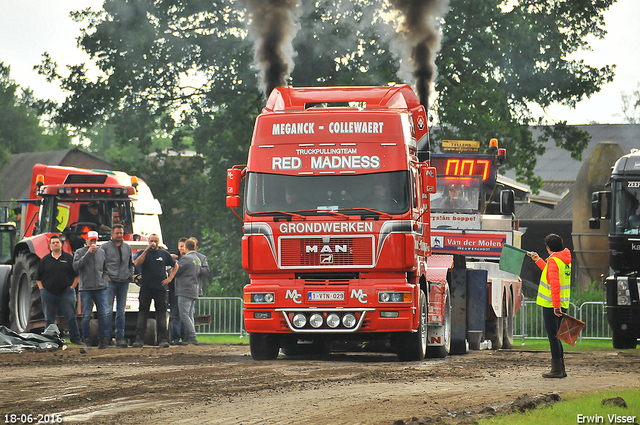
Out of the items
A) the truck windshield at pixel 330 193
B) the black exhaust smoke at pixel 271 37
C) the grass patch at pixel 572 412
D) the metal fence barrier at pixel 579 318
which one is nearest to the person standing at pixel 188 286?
the black exhaust smoke at pixel 271 37

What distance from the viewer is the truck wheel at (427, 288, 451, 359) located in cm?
1623

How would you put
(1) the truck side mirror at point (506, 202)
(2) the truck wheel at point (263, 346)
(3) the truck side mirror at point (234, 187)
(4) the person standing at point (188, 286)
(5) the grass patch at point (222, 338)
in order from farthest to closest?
1. (5) the grass patch at point (222, 338)
2. (1) the truck side mirror at point (506, 202)
3. (4) the person standing at point (188, 286)
4. (2) the truck wheel at point (263, 346)
5. (3) the truck side mirror at point (234, 187)

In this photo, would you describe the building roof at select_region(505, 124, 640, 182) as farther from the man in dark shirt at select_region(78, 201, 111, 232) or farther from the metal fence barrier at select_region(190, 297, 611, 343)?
the man in dark shirt at select_region(78, 201, 111, 232)

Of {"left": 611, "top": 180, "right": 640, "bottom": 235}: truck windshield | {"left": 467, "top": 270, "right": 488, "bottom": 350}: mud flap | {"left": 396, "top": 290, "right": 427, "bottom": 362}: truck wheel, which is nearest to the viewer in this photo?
{"left": 396, "top": 290, "right": 427, "bottom": 362}: truck wheel

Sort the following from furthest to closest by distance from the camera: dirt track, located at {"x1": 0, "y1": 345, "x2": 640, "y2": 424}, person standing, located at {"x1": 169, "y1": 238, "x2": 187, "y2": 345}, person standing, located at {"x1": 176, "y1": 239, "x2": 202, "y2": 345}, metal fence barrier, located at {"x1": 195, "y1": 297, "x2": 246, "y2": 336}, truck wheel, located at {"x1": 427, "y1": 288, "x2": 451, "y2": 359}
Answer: metal fence barrier, located at {"x1": 195, "y1": 297, "x2": 246, "y2": 336}
person standing, located at {"x1": 169, "y1": 238, "x2": 187, "y2": 345}
person standing, located at {"x1": 176, "y1": 239, "x2": 202, "y2": 345}
truck wheel, located at {"x1": 427, "y1": 288, "x2": 451, "y2": 359}
dirt track, located at {"x1": 0, "y1": 345, "x2": 640, "y2": 424}

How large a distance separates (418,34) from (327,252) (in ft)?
35.1

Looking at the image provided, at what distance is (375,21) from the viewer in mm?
31656

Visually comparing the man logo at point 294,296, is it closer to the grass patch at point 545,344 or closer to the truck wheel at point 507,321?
the truck wheel at point 507,321

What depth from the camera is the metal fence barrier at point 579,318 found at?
24.6m

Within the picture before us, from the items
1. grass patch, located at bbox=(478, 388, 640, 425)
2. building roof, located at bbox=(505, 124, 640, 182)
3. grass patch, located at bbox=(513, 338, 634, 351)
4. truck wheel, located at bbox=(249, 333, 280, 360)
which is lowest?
grass patch, located at bbox=(478, 388, 640, 425)

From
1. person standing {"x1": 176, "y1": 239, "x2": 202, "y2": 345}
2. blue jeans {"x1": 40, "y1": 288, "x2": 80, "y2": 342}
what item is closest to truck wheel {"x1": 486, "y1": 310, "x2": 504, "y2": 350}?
person standing {"x1": 176, "y1": 239, "x2": 202, "y2": 345}

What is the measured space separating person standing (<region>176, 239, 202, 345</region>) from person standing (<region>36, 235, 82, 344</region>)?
2.35 m

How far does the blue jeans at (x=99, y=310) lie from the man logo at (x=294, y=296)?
→ 4.98 meters

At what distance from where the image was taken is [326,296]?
14.2m
